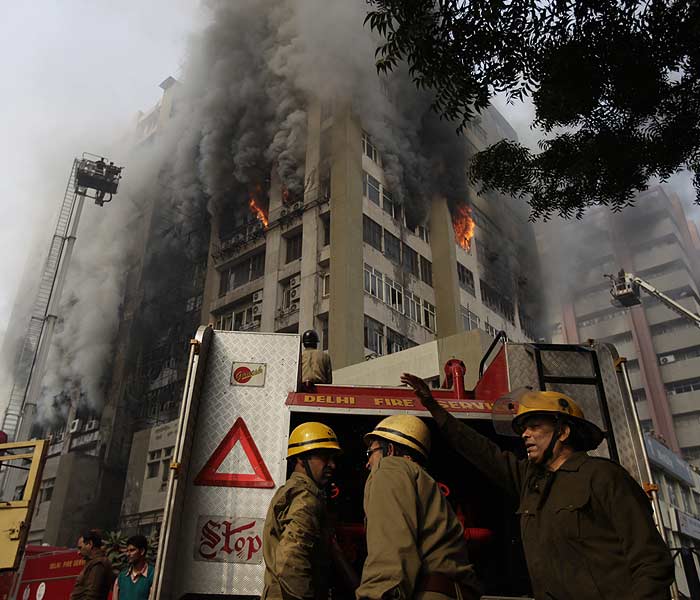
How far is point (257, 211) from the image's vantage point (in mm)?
40500

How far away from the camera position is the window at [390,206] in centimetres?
3738

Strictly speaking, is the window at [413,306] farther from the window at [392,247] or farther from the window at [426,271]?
the window at [392,247]

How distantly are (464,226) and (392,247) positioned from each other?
959 centimetres

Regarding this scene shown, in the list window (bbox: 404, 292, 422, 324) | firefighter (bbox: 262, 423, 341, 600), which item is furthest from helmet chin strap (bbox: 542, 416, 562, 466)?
window (bbox: 404, 292, 422, 324)

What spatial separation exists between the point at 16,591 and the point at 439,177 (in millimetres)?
38759

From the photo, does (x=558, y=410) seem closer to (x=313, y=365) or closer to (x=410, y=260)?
(x=313, y=365)

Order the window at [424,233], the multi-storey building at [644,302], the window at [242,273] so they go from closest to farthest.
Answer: the window at [242,273] < the window at [424,233] < the multi-storey building at [644,302]

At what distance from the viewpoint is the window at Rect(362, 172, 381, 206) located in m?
36.0

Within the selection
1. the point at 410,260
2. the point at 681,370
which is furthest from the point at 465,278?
the point at 681,370

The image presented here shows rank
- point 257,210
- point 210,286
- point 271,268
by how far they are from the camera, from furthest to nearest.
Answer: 1. point 210,286
2. point 257,210
3. point 271,268

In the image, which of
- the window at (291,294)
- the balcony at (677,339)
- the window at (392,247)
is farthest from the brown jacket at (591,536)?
the balcony at (677,339)

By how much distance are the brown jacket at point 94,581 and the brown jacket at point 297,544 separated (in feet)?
13.2

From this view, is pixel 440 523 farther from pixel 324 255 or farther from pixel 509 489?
pixel 324 255

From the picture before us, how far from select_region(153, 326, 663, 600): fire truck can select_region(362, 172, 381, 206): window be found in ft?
101
